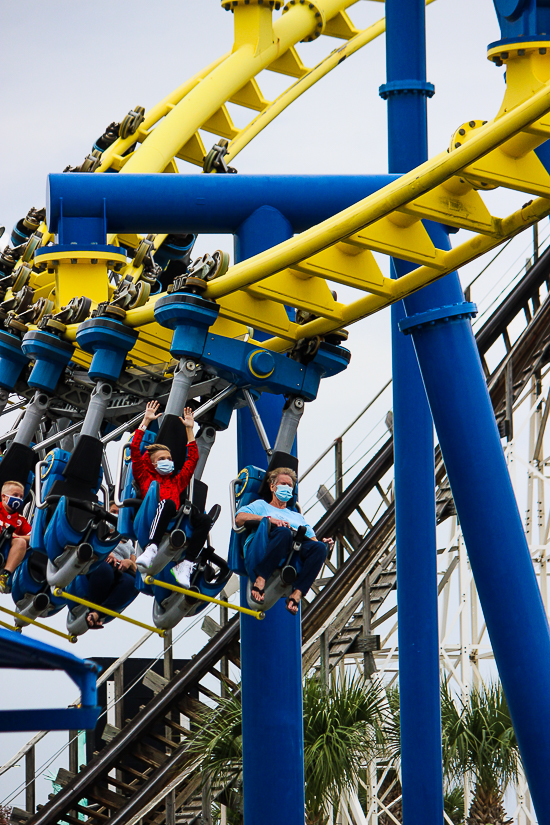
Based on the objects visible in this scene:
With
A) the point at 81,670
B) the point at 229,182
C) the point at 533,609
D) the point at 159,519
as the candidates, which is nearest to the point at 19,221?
the point at 229,182

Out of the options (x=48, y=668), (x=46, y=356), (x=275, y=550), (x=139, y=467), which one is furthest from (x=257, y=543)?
(x=46, y=356)

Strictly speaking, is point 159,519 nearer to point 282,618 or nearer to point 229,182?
point 282,618

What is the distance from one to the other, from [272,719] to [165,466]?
1.39 m

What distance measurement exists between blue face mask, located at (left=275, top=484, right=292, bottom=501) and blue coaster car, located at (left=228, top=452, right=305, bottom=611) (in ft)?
0.18

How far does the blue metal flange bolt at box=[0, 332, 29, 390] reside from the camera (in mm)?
7070

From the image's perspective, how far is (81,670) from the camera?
9.77 feet

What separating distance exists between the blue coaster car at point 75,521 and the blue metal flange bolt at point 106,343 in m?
0.38

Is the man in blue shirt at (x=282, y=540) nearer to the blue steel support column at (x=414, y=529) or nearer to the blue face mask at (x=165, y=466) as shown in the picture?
the blue face mask at (x=165, y=466)

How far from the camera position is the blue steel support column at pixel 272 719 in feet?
18.9

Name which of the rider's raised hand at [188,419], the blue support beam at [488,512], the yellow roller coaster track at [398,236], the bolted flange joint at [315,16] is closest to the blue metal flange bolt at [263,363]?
the yellow roller coaster track at [398,236]

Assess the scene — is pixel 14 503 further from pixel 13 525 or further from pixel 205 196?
pixel 205 196

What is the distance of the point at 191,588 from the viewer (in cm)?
538

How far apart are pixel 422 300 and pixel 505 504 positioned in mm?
934

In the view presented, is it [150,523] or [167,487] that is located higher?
[167,487]
